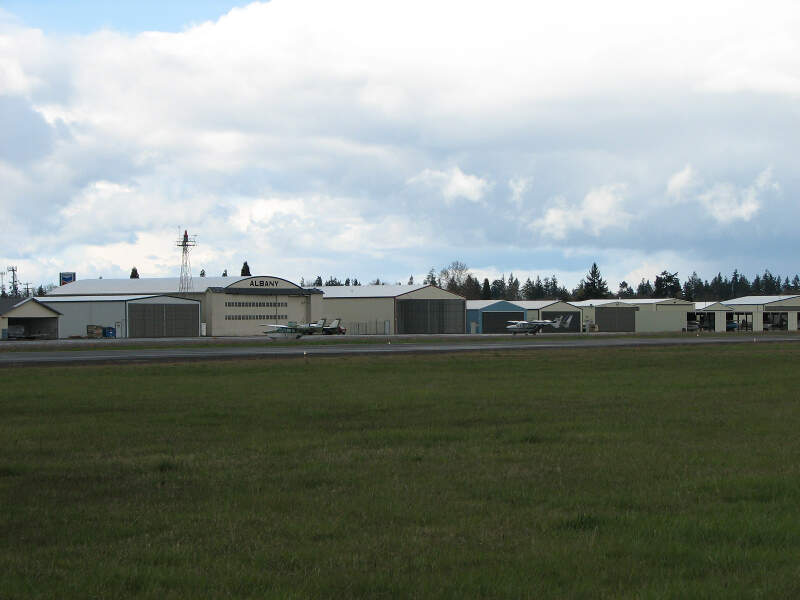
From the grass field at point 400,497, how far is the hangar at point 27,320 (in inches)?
2605

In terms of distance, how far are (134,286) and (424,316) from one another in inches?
1530

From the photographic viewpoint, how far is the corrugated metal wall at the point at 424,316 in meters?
111

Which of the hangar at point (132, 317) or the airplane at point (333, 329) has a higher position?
the hangar at point (132, 317)

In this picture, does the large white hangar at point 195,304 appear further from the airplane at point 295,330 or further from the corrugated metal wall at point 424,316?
the corrugated metal wall at point 424,316

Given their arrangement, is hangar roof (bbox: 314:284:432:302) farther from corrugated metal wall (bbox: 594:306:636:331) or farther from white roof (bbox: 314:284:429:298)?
corrugated metal wall (bbox: 594:306:636:331)

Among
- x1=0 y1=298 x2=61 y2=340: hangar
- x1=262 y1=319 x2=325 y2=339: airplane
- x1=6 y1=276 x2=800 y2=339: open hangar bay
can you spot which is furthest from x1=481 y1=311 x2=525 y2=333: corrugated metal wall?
x1=0 y1=298 x2=61 y2=340: hangar

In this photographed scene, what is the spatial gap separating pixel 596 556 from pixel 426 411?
41.4 feet

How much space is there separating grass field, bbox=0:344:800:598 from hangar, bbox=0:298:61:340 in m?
66.2

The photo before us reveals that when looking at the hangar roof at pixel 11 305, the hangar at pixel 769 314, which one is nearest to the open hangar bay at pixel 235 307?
the hangar roof at pixel 11 305

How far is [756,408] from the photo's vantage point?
21078 mm

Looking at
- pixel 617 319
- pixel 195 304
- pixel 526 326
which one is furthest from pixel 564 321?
pixel 195 304

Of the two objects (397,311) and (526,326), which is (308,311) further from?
(526,326)

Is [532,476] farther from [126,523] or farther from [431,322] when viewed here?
[431,322]

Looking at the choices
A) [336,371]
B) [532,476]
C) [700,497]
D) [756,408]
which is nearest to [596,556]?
[700,497]
